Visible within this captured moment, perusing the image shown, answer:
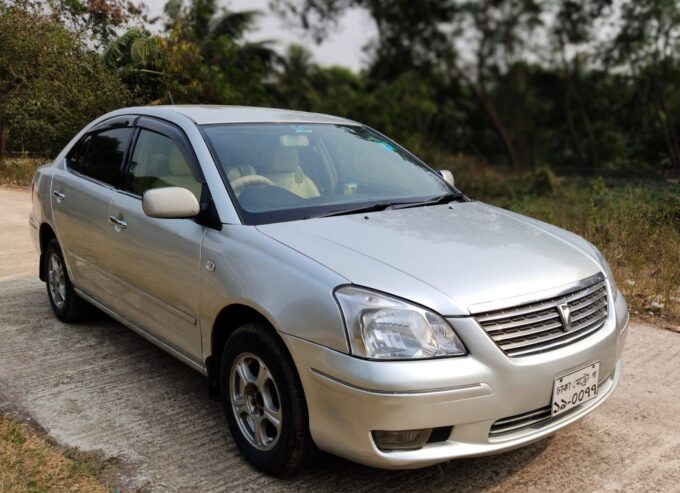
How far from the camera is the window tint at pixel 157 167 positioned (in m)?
3.53

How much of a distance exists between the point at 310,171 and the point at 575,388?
1774 millimetres

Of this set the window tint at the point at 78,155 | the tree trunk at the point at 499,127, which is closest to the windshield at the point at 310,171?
the window tint at the point at 78,155

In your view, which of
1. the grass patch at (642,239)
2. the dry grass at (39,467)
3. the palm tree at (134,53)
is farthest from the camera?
the palm tree at (134,53)

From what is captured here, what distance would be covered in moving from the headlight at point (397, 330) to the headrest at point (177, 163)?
4.78 feet

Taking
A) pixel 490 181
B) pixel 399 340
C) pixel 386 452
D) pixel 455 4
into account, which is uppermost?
pixel 455 4

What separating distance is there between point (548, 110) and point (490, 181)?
1369 cm

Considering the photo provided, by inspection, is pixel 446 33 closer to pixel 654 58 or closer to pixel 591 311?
pixel 654 58

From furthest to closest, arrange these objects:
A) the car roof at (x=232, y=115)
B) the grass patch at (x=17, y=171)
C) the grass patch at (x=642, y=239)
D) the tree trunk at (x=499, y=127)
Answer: the tree trunk at (x=499, y=127) → the grass patch at (x=17, y=171) → the grass patch at (x=642, y=239) → the car roof at (x=232, y=115)

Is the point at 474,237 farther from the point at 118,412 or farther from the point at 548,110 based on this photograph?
the point at 548,110

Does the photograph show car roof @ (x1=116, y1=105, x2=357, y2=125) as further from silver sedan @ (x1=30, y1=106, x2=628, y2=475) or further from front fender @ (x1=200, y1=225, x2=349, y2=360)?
front fender @ (x1=200, y1=225, x2=349, y2=360)

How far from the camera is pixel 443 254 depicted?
2.83 m

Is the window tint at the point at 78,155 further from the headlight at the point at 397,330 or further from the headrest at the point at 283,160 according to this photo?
the headlight at the point at 397,330

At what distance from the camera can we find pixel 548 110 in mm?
36406

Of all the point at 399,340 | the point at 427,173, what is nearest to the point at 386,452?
the point at 399,340
